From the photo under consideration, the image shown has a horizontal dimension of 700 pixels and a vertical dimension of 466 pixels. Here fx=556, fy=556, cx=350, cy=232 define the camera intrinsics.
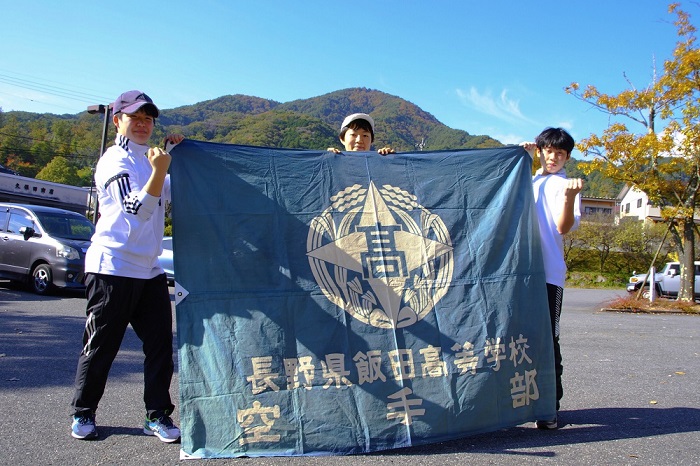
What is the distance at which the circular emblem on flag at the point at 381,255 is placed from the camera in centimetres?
331

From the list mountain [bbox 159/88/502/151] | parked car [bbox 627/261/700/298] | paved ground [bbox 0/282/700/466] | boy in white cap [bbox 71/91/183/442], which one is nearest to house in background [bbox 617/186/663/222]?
mountain [bbox 159/88/502/151]

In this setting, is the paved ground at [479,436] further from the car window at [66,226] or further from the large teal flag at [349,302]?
the car window at [66,226]

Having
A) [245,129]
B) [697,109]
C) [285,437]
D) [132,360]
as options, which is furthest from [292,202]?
[245,129]

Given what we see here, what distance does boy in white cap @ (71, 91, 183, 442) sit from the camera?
10.1ft

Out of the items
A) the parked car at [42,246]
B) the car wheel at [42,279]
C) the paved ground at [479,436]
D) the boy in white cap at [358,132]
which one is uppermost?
the boy in white cap at [358,132]

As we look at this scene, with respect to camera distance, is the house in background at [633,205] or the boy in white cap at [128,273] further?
the house in background at [633,205]

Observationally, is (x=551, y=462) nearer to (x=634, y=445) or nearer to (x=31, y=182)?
(x=634, y=445)

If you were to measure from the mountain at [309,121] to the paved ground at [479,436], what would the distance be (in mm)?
32764

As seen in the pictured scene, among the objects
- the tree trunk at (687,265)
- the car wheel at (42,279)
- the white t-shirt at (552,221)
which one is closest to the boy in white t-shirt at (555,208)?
the white t-shirt at (552,221)

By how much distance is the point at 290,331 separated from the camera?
3.16 m

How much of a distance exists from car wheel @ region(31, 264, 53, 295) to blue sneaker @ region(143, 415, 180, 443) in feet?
26.5

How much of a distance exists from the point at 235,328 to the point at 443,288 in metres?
1.29

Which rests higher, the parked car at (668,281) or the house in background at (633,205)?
the house in background at (633,205)

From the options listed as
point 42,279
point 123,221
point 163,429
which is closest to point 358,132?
point 123,221
